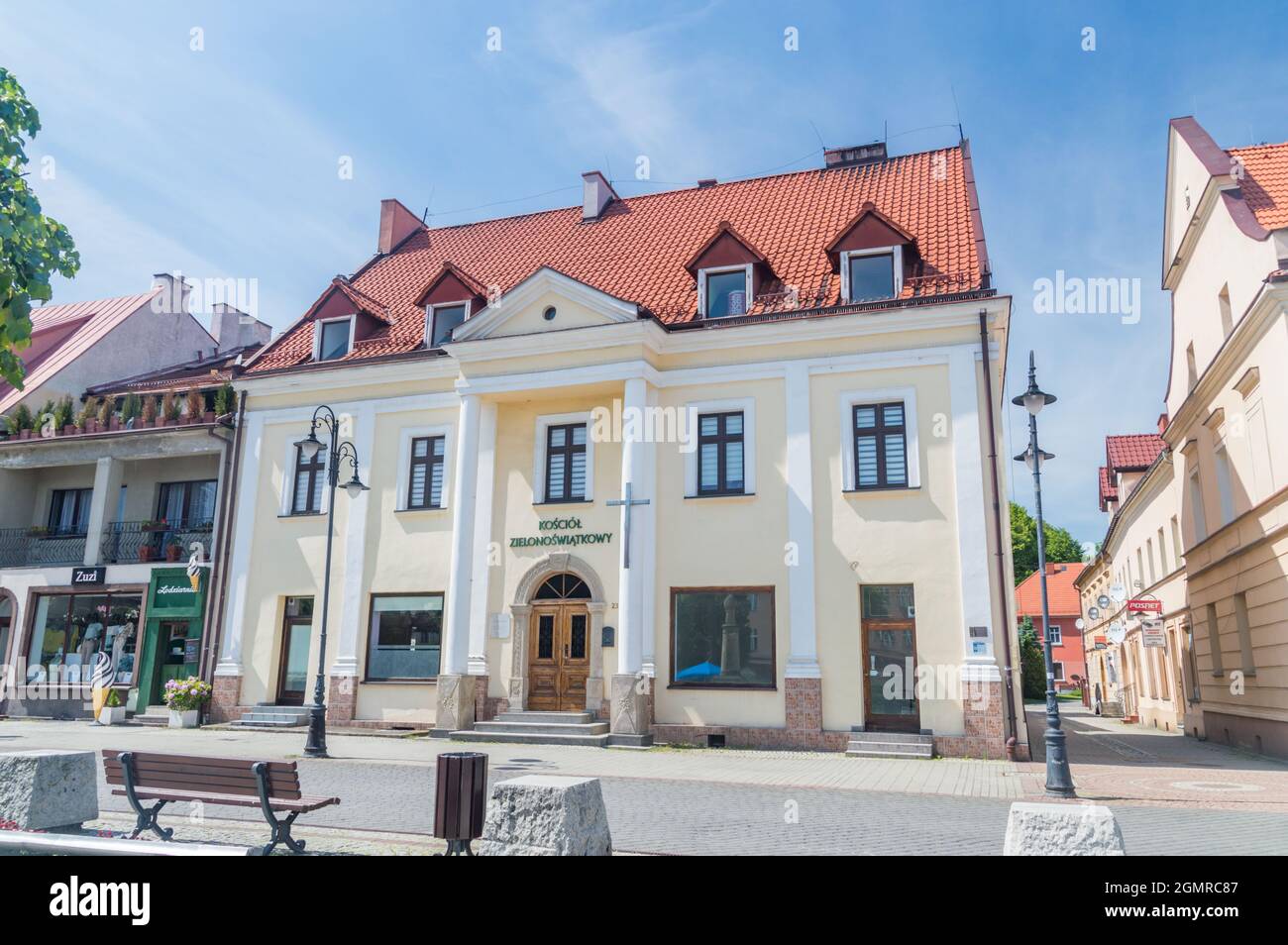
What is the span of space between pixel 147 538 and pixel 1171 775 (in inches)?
970

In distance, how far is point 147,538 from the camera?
25.9 m

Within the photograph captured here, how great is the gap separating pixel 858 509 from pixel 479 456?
852 cm

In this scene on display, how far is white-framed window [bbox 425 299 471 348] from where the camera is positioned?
23359mm

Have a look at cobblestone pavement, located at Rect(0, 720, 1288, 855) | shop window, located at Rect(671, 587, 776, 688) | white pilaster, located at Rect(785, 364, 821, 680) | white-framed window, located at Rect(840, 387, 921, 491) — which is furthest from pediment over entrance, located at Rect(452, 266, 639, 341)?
cobblestone pavement, located at Rect(0, 720, 1288, 855)

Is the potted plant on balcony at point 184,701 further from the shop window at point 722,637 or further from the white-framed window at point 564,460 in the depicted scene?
the shop window at point 722,637

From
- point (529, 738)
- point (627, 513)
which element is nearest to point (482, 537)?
point (627, 513)

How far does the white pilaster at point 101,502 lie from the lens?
25703 millimetres

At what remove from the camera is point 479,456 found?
21.6 metres

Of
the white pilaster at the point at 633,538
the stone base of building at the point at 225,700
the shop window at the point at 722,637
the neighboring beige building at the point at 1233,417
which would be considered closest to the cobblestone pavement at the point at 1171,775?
the neighboring beige building at the point at 1233,417

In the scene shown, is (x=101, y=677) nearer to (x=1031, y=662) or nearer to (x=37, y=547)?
(x=37, y=547)

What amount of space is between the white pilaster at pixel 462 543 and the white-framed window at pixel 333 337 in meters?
4.71

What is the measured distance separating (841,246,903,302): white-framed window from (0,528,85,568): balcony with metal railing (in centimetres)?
2192
